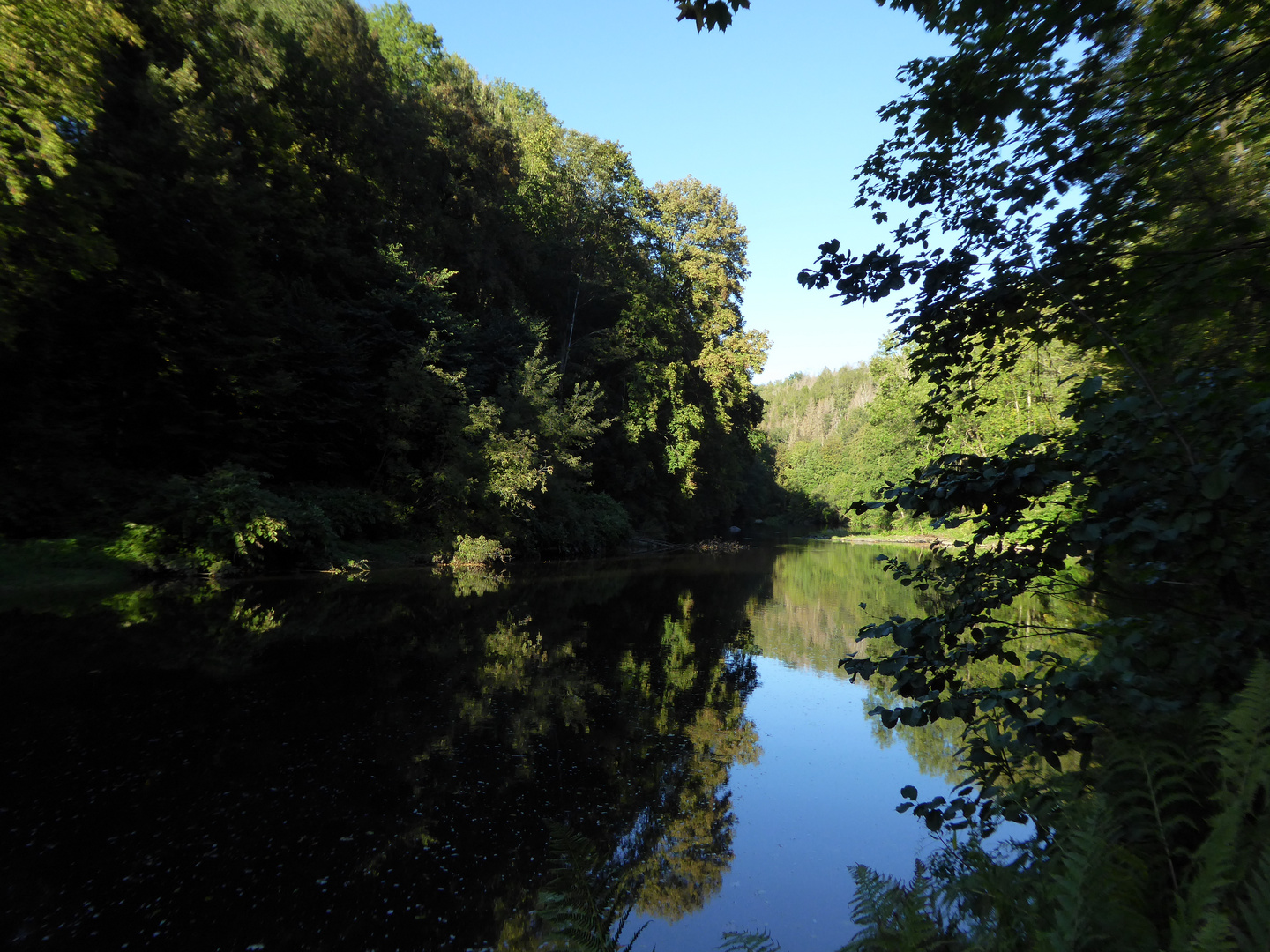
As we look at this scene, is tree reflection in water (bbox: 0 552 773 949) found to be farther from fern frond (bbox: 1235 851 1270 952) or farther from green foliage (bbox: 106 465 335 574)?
green foliage (bbox: 106 465 335 574)

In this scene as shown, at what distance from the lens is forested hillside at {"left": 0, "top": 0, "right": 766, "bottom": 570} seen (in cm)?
1461

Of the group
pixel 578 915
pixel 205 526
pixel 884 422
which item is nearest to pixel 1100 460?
pixel 578 915

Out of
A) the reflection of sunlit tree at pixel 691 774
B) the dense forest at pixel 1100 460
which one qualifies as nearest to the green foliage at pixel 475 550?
the reflection of sunlit tree at pixel 691 774

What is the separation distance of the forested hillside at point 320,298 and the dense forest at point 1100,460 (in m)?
13.3

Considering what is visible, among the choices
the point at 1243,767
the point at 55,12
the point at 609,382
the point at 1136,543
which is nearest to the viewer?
the point at 1243,767

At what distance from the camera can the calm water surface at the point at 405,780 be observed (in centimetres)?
393

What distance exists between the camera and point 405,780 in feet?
18.4

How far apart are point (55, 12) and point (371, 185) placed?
14092mm

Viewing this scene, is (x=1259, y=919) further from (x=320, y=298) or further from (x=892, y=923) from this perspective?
(x=320, y=298)

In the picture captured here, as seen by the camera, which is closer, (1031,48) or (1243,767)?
(1243,767)

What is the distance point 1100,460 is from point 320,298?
2231 cm

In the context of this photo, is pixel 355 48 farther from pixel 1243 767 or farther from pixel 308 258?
pixel 1243 767

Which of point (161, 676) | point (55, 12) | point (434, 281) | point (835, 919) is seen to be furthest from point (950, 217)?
point (434, 281)

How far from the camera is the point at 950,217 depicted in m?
3.95
